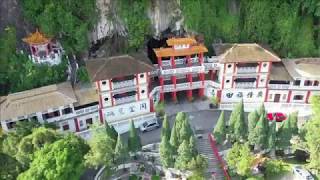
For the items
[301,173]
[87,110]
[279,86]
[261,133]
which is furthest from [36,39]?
[301,173]

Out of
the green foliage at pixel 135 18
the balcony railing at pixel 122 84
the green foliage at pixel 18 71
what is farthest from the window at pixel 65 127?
the green foliage at pixel 135 18

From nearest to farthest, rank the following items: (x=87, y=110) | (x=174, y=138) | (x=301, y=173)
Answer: (x=174, y=138) < (x=301, y=173) < (x=87, y=110)

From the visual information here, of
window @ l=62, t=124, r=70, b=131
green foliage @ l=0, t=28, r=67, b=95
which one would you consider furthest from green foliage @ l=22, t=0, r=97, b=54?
window @ l=62, t=124, r=70, b=131

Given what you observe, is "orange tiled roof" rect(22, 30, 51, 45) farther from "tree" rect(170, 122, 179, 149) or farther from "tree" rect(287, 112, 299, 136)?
"tree" rect(287, 112, 299, 136)

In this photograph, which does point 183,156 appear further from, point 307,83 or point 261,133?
point 307,83

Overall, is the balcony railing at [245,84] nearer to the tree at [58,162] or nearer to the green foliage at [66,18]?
the green foliage at [66,18]

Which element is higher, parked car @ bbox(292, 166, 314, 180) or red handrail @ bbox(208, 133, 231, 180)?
red handrail @ bbox(208, 133, 231, 180)
